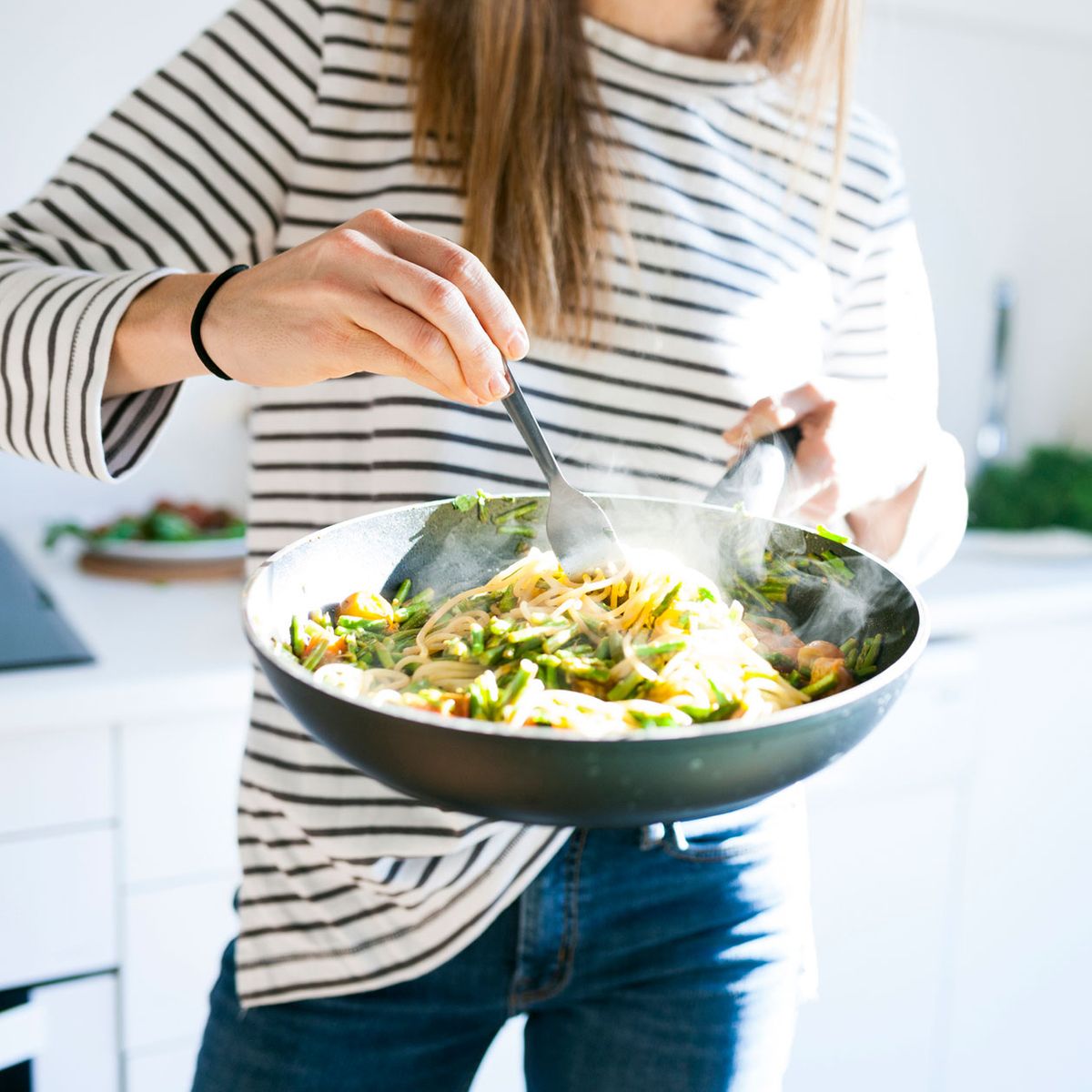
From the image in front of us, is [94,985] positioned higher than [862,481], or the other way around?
[862,481]

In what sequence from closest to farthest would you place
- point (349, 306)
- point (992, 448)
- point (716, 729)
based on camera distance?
point (716, 729) < point (349, 306) < point (992, 448)

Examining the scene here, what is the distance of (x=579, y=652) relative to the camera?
654mm

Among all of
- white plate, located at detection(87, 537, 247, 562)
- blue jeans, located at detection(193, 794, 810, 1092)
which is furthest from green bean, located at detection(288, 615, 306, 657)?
white plate, located at detection(87, 537, 247, 562)

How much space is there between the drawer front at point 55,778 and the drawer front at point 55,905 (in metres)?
0.02

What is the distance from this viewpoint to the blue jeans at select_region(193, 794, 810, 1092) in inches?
33.9

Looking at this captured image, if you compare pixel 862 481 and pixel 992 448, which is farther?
pixel 992 448

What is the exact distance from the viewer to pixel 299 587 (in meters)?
0.65

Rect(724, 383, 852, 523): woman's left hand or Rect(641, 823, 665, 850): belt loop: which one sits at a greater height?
Rect(724, 383, 852, 523): woman's left hand

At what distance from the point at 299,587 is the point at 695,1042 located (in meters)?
0.47

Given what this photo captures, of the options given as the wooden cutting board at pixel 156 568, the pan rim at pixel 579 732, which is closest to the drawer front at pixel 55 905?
the wooden cutting board at pixel 156 568

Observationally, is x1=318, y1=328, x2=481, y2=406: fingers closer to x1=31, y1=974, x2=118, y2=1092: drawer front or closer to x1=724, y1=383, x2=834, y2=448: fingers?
x1=724, y1=383, x2=834, y2=448: fingers

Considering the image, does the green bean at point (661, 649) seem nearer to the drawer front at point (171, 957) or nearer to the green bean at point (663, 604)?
the green bean at point (663, 604)

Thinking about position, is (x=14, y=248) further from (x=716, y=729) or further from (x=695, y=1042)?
(x=695, y=1042)

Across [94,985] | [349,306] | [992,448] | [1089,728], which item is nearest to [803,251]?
[349,306]
